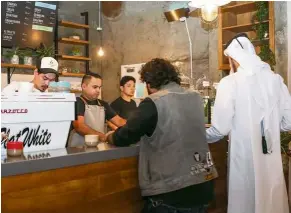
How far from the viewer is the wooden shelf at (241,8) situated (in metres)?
4.32

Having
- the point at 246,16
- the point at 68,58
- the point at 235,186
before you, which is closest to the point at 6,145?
the point at 235,186

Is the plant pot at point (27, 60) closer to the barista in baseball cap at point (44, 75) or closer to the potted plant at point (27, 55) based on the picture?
the potted plant at point (27, 55)

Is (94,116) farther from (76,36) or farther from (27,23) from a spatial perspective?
(76,36)

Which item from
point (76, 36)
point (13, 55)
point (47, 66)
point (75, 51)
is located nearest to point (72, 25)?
point (76, 36)

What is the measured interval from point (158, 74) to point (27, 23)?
4159mm

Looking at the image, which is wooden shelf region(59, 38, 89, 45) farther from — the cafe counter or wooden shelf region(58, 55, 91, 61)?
the cafe counter

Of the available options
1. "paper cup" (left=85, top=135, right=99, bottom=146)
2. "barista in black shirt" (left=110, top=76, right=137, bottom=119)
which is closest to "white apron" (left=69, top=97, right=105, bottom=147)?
"paper cup" (left=85, top=135, right=99, bottom=146)

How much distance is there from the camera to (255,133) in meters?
2.32

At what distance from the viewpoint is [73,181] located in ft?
5.39

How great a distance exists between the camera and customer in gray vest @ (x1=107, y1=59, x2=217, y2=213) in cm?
172

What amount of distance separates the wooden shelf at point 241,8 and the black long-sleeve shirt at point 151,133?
311 cm

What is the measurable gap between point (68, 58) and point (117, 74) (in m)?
1.00

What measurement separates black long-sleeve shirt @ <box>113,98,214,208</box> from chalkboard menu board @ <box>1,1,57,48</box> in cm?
397

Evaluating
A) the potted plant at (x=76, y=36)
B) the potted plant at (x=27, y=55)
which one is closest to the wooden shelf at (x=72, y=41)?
the potted plant at (x=76, y=36)
